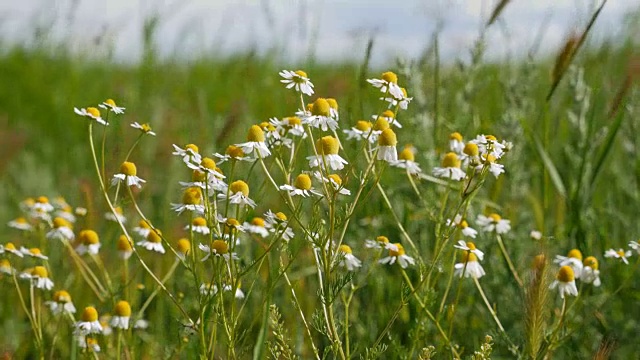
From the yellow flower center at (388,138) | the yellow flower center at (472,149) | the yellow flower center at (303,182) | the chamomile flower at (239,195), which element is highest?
the yellow flower center at (388,138)

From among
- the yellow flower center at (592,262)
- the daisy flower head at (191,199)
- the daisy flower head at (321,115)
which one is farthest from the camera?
the yellow flower center at (592,262)

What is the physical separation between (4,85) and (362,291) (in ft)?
15.0

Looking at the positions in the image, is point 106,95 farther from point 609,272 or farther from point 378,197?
point 609,272

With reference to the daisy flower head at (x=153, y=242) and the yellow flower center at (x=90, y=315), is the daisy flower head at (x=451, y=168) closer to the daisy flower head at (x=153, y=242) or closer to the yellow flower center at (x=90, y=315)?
the daisy flower head at (x=153, y=242)

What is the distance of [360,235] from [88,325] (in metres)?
1.09

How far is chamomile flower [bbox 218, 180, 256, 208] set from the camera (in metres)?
1.62

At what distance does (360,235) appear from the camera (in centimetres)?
271

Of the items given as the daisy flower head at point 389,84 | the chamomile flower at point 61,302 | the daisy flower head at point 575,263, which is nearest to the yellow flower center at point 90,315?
the chamomile flower at point 61,302

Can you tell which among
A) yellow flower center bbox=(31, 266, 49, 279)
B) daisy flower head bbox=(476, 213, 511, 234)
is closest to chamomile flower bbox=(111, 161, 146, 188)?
yellow flower center bbox=(31, 266, 49, 279)

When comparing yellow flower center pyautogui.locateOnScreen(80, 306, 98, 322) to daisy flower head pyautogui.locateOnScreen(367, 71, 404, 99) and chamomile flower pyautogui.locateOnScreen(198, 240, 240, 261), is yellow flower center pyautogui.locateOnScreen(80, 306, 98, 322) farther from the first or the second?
daisy flower head pyautogui.locateOnScreen(367, 71, 404, 99)

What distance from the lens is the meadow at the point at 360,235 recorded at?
162 centimetres

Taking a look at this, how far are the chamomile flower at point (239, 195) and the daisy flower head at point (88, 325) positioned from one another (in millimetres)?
456

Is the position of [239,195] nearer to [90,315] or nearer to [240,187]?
[240,187]

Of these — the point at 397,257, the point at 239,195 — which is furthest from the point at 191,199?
the point at 397,257
